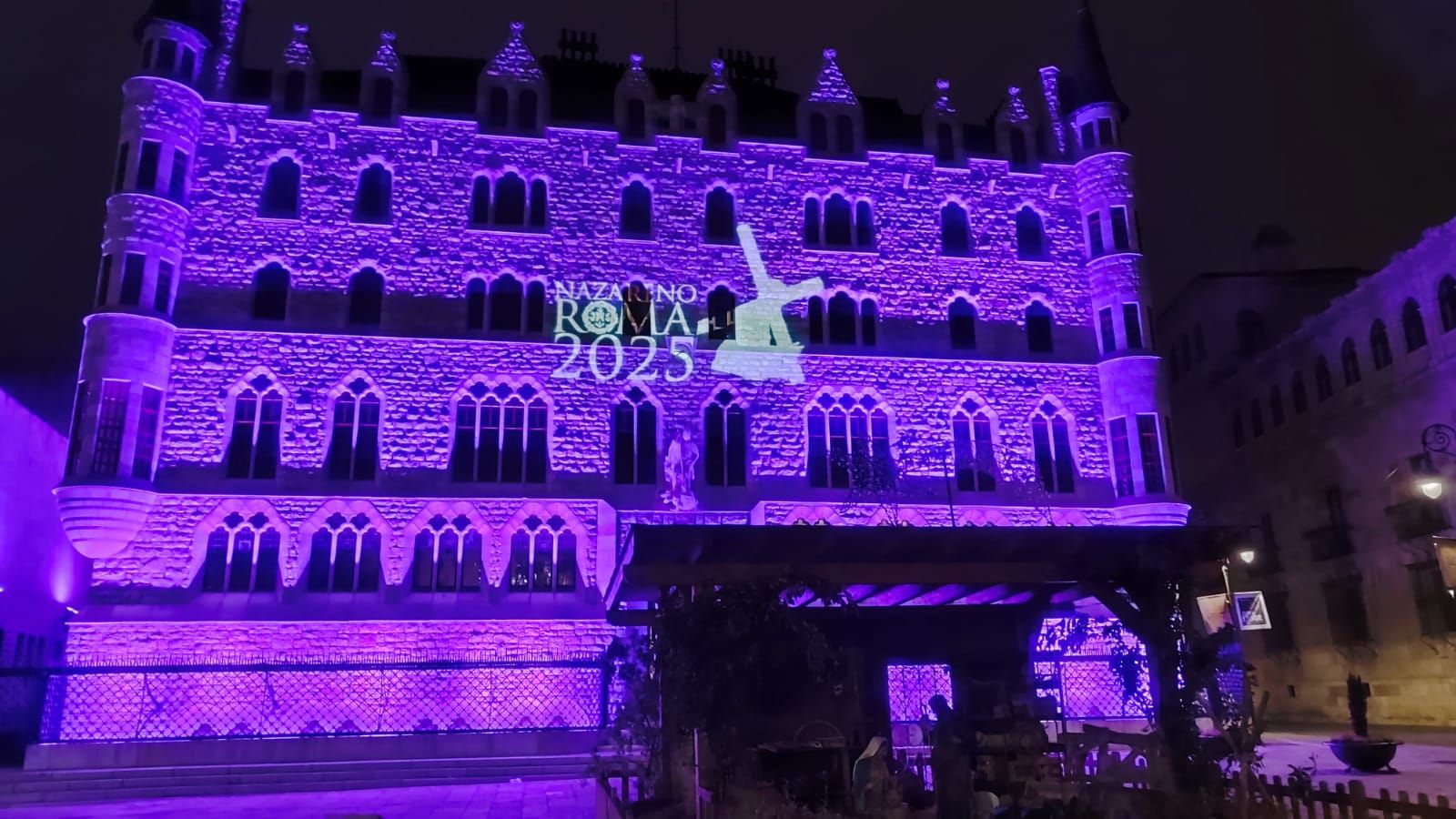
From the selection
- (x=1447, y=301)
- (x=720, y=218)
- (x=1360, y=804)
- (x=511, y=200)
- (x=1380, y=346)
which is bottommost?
(x=1360, y=804)

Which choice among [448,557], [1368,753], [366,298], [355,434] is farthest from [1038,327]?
[355,434]

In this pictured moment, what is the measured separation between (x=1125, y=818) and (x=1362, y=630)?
24.2 metres

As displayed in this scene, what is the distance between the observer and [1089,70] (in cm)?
2898

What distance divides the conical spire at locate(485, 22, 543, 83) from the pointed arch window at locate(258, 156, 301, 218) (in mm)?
Result: 5729

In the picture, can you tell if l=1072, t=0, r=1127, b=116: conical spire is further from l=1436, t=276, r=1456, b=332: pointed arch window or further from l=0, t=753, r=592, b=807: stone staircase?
l=0, t=753, r=592, b=807: stone staircase

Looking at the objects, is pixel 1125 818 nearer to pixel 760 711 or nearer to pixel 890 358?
pixel 760 711

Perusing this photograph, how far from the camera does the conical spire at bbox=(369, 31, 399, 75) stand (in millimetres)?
25891

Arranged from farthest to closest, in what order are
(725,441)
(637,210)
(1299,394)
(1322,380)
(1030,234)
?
(1299,394), (1030,234), (1322,380), (637,210), (725,441)

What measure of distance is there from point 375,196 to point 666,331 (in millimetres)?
8408

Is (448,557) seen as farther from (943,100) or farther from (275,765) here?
(943,100)

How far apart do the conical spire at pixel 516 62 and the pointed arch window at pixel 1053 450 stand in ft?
54.9

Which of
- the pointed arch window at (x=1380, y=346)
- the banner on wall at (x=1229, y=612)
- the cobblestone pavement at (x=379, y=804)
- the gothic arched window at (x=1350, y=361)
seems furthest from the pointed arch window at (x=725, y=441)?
the gothic arched window at (x=1350, y=361)

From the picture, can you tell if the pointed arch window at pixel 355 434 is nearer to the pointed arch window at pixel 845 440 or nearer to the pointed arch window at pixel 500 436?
the pointed arch window at pixel 500 436

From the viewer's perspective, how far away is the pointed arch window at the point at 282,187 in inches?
976
